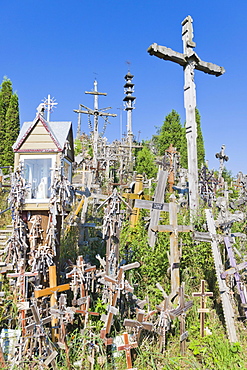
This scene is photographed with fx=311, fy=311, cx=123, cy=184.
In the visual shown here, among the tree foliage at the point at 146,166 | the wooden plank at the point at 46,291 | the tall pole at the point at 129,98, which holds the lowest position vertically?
the wooden plank at the point at 46,291

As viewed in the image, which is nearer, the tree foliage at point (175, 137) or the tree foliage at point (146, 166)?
the tree foliage at point (146, 166)

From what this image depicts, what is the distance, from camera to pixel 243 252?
593 centimetres

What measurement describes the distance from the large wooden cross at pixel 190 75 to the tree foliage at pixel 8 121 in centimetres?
1093

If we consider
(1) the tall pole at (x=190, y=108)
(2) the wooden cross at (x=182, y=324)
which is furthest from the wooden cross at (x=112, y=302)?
(1) the tall pole at (x=190, y=108)

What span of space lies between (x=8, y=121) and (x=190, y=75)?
Result: 12020mm

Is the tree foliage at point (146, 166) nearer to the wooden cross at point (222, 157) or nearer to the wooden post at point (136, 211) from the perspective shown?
the wooden cross at point (222, 157)

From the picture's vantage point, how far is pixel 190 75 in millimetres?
7004

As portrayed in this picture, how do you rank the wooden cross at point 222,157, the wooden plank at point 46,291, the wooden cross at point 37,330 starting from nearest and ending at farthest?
the wooden cross at point 37,330
the wooden plank at point 46,291
the wooden cross at point 222,157

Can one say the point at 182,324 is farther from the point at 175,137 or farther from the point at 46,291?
the point at 175,137

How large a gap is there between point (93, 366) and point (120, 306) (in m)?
0.87

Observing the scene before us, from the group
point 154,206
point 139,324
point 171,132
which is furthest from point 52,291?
point 171,132

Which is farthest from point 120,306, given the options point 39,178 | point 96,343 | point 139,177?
point 139,177

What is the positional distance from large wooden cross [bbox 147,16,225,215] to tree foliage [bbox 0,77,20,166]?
10933mm

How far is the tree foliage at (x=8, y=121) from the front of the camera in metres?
15.6
